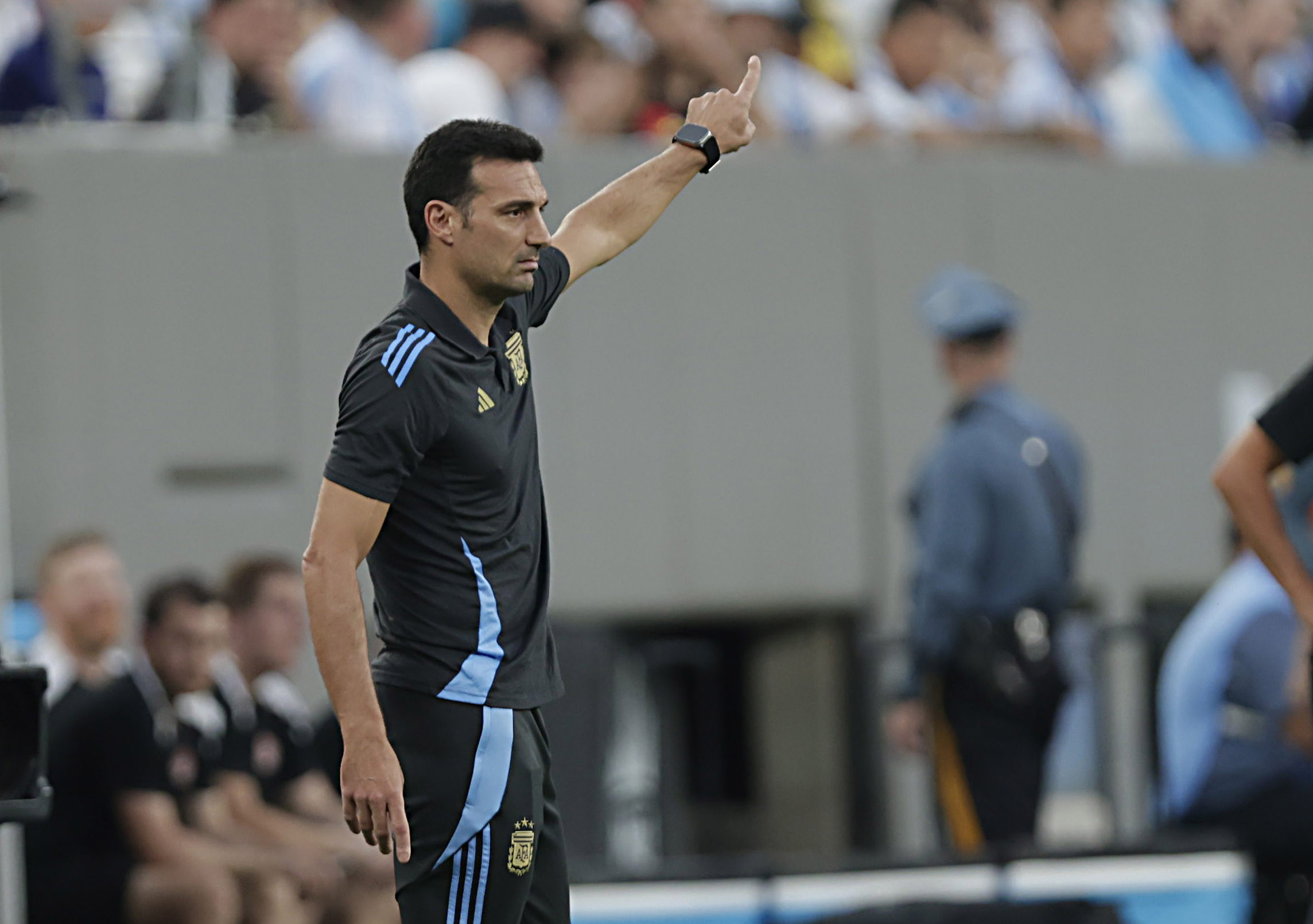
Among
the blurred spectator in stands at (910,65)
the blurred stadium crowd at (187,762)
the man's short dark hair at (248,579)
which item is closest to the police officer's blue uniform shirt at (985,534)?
the blurred stadium crowd at (187,762)

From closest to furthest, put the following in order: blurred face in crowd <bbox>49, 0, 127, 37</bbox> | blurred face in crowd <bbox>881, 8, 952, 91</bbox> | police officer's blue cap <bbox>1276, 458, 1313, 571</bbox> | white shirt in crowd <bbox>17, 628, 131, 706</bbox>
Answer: police officer's blue cap <bbox>1276, 458, 1313, 571</bbox> < white shirt in crowd <bbox>17, 628, 131, 706</bbox> < blurred face in crowd <bbox>49, 0, 127, 37</bbox> < blurred face in crowd <bbox>881, 8, 952, 91</bbox>

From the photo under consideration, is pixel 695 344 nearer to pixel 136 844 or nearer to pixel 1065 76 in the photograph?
pixel 1065 76

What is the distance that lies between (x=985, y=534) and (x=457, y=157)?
323cm

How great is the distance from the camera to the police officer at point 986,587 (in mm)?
6031

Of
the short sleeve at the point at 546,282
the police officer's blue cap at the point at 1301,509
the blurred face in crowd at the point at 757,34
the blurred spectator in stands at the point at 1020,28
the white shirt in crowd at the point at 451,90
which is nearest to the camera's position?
the short sleeve at the point at 546,282

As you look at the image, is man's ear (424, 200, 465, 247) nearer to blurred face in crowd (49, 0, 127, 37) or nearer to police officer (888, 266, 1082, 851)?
police officer (888, 266, 1082, 851)

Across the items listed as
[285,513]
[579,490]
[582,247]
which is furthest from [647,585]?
[582,247]

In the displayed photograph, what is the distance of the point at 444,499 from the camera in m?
3.29

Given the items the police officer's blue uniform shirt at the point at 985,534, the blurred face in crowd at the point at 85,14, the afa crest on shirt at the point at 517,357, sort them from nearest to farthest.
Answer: the afa crest on shirt at the point at 517,357 → the police officer's blue uniform shirt at the point at 985,534 → the blurred face in crowd at the point at 85,14

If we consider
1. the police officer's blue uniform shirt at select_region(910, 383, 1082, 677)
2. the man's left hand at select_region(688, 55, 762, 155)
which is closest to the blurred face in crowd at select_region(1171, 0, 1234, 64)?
the police officer's blue uniform shirt at select_region(910, 383, 1082, 677)

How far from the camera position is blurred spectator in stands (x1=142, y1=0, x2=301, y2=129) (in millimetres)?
7965

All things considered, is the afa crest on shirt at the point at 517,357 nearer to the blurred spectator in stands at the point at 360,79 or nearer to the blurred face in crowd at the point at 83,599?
the blurred face in crowd at the point at 83,599

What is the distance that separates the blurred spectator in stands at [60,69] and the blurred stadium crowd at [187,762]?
1.77 meters

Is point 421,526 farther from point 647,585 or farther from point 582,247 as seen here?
point 647,585
